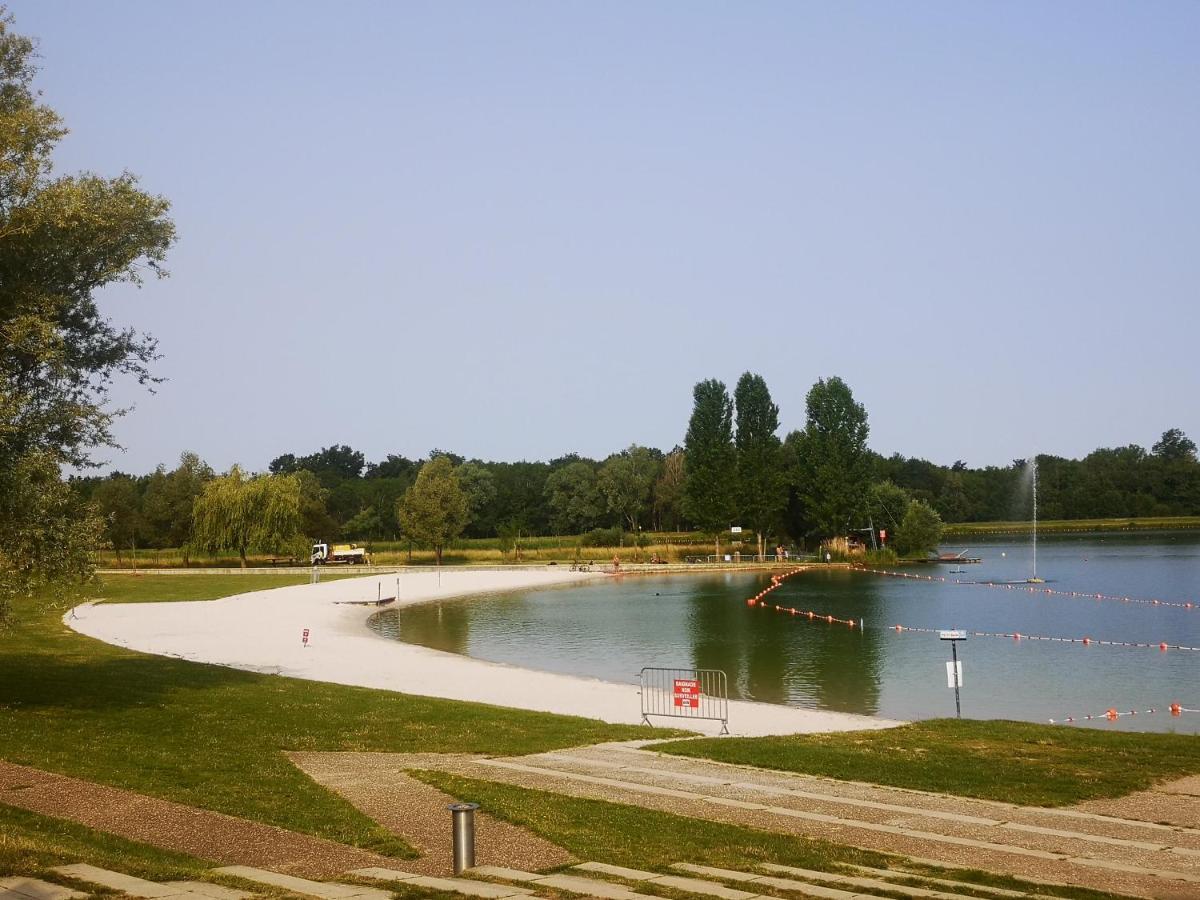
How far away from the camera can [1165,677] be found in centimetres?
3052

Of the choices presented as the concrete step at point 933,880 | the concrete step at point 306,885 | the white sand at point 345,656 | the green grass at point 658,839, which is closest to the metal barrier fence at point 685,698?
the white sand at point 345,656

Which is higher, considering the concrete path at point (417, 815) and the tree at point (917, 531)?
the tree at point (917, 531)

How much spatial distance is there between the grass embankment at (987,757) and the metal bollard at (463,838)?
6494 mm

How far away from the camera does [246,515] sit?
82.5m

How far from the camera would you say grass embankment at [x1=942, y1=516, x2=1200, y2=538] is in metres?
143

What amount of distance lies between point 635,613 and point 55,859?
4425 cm

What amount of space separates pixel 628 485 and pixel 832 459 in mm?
35891

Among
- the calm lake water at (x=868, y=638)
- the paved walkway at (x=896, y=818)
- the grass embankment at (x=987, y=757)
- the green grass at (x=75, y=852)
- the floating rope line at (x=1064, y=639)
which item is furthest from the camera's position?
the floating rope line at (x=1064, y=639)

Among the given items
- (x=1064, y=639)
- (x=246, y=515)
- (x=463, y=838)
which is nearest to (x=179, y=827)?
(x=463, y=838)

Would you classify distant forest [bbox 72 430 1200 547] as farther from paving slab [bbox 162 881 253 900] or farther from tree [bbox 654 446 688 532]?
paving slab [bbox 162 881 253 900]

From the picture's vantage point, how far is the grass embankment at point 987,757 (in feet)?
44.4

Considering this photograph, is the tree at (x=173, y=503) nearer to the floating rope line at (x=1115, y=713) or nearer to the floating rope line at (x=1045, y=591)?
the floating rope line at (x=1045, y=591)

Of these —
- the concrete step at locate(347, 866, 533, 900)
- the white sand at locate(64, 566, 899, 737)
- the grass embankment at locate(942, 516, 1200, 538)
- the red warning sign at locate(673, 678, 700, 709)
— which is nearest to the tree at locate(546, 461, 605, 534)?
the grass embankment at locate(942, 516, 1200, 538)

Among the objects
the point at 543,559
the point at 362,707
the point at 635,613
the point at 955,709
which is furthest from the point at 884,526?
the point at 362,707
